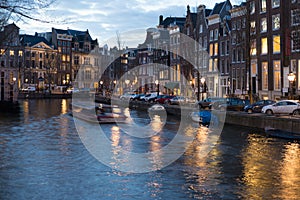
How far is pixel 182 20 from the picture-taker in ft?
371

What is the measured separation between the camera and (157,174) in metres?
19.5

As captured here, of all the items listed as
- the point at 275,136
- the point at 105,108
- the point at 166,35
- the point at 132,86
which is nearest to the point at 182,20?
the point at 166,35

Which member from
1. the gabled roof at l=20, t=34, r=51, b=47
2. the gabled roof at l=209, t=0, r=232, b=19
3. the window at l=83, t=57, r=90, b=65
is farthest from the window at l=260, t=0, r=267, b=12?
the window at l=83, t=57, r=90, b=65

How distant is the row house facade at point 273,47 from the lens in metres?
60.5

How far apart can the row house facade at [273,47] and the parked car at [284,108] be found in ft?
48.0

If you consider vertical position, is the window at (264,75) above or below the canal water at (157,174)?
above

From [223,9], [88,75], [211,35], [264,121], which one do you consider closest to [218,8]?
[223,9]

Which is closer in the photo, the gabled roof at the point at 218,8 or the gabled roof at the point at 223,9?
the gabled roof at the point at 223,9

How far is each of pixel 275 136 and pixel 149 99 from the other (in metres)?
46.8

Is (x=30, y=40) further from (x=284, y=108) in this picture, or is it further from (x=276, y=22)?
(x=284, y=108)

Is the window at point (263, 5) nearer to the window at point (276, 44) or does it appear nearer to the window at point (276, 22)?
the window at point (276, 22)

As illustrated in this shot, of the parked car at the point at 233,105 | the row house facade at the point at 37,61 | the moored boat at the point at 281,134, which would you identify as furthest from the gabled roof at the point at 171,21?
the moored boat at the point at 281,134

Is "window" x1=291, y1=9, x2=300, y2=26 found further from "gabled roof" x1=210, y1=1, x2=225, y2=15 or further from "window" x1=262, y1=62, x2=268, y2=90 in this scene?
"gabled roof" x1=210, y1=1, x2=225, y2=15

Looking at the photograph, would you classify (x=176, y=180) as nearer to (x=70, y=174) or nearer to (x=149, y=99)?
(x=70, y=174)
